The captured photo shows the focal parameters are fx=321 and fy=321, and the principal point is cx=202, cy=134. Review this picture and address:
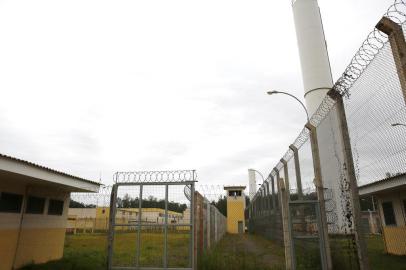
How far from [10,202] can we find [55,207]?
2585mm

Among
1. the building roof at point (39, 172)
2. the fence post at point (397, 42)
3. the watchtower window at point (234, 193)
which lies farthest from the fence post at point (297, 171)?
the watchtower window at point (234, 193)

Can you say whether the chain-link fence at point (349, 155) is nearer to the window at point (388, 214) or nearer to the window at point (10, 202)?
the window at point (388, 214)

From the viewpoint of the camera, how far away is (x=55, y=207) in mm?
11586

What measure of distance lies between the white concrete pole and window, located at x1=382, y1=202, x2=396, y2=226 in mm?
4927

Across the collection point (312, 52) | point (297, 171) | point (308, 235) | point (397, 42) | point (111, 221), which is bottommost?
point (308, 235)

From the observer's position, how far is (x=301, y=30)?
57.2 feet

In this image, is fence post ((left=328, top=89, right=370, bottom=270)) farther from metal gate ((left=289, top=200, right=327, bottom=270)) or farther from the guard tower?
the guard tower

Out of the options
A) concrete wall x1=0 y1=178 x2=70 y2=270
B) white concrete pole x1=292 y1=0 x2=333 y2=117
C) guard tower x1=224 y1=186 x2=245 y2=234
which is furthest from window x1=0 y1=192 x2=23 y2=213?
guard tower x1=224 y1=186 x2=245 y2=234

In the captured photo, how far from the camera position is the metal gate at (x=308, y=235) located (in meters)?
6.08

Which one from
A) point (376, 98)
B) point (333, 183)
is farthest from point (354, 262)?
point (376, 98)

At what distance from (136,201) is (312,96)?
11022 mm

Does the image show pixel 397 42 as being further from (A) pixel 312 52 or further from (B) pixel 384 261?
(A) pixel 312 52

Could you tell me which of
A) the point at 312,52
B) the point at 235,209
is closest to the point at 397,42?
the point at 312,52

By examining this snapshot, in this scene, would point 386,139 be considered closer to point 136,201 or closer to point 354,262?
point 354,262
